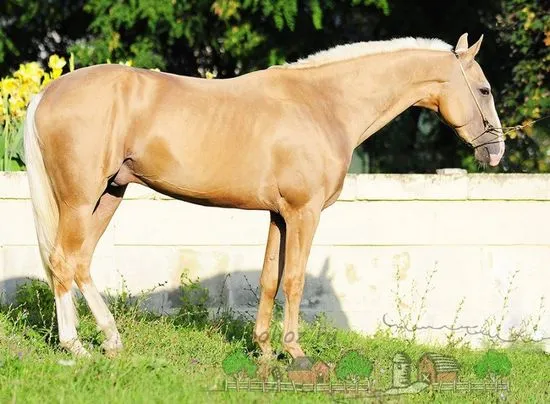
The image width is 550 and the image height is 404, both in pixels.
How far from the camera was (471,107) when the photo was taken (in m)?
6.91

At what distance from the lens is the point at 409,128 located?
15.4 metres

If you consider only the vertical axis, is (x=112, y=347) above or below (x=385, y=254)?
below

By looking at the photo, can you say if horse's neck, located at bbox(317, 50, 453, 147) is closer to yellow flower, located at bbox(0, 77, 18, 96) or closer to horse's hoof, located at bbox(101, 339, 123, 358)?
horse's hoof, located at bbox(101, 339, 123, 358)

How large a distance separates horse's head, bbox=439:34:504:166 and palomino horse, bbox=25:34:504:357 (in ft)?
0.50

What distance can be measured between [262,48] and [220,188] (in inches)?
308

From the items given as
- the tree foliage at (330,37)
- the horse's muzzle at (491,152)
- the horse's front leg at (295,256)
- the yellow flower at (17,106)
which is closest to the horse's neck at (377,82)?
the horse's muzzle at (491,152)

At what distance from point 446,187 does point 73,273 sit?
373 centimetres

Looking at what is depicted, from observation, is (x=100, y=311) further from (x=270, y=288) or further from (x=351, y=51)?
(x=351, y=51)

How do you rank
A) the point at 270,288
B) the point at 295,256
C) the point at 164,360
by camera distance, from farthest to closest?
the point at 270,288, the point at 295,256, the point at 164,360

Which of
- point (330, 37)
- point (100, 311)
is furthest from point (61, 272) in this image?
point (330, 37)

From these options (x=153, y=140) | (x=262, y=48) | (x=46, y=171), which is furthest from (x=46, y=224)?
(x=262, y=48)

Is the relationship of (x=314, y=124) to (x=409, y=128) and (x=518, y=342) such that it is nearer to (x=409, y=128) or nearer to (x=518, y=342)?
(x=518, y=342)

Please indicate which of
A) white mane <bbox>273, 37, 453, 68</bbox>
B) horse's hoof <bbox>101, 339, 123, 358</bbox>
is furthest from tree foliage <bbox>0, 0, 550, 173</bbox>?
horse's hoof <bbox>101, 339, 123, 358</bbox>

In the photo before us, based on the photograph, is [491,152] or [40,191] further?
[491,152]
